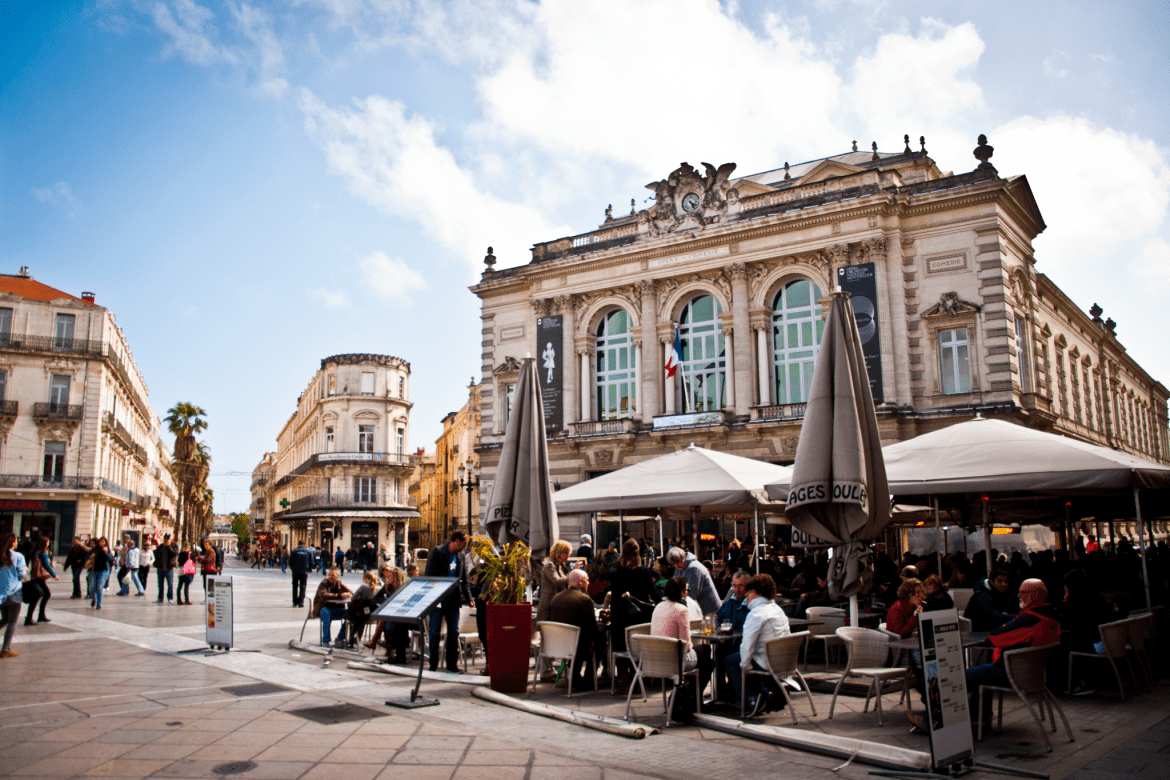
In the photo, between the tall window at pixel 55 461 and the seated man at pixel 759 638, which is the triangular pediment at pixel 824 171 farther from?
the tall window at pixel 55 461

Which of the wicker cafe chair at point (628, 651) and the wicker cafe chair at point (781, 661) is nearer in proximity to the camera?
the wicker cafe chair at point (781, 661)

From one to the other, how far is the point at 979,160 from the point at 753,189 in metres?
10.4

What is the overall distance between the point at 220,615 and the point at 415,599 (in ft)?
14.8

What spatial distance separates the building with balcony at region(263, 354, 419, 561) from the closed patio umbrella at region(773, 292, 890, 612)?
178ft

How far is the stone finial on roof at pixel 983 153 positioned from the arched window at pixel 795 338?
616 centimetres

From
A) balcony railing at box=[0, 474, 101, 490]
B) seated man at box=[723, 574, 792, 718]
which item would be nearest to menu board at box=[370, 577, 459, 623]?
seated man at box=[723, 574, 792, 718]

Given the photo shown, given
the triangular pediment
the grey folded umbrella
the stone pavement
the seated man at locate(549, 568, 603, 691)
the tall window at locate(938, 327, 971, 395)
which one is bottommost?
the stone pavement

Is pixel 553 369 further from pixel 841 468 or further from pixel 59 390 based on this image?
pixel 59 390

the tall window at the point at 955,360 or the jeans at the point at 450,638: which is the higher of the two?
the tall window at the point at 955,360

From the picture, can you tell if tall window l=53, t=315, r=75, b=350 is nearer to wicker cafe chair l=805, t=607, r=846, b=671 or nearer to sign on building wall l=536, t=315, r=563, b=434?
sign on building wall l=536, t=315, r=563, b=434

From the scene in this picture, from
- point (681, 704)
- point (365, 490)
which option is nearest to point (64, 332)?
point (365, 490)

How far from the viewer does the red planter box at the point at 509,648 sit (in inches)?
351

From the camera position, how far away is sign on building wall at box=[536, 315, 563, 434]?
107 feet

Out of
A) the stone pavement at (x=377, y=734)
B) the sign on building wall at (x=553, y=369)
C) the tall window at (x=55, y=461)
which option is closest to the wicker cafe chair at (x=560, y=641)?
the stone pavement at (x=377, y=734)
